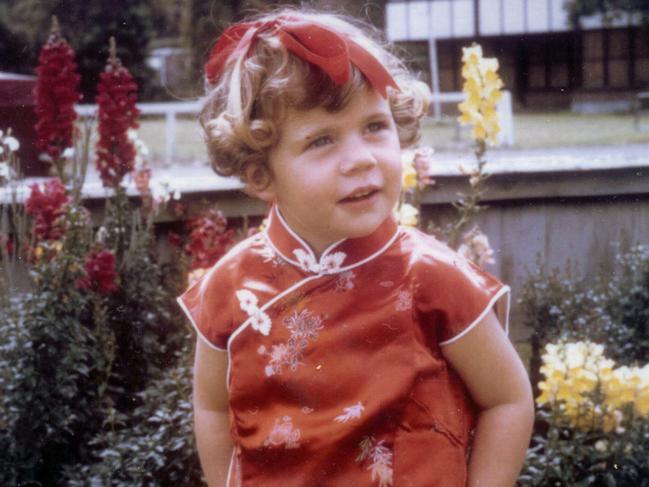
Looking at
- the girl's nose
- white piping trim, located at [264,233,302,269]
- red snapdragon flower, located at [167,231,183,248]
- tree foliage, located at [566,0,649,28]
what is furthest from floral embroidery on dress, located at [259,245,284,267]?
tree foliage, located at [566,0,649,28]

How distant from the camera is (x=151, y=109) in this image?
13.2 meters

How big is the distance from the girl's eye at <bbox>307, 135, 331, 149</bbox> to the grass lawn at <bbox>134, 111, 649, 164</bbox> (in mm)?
10289

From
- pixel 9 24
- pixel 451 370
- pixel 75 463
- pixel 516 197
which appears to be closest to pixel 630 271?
pixel 516 197

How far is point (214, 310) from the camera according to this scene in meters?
1.60

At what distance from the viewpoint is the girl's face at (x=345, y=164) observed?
145 cm

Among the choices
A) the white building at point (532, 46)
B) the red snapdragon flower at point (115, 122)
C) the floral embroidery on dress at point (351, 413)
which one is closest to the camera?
the floral embroidery on dress at point (351, 413)

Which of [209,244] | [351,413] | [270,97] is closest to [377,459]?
[351,413]

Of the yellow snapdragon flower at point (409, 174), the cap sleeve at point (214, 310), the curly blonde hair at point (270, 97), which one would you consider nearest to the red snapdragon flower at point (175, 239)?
the yellow snapdragon flower at point (409, 174)

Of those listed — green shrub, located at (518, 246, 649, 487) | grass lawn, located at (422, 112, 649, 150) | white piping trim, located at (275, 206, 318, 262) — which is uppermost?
white piping trim, located at (275, 206, 318, 262)

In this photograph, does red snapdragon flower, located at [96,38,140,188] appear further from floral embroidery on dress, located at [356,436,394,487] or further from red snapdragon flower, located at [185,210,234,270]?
floral embroidery on dress, located at [356,436,394,487]

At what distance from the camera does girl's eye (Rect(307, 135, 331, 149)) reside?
148 centimetres

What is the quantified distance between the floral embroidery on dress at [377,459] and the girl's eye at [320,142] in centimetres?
46

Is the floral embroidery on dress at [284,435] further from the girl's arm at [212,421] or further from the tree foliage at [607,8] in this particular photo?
the tree foliage at [607,8]

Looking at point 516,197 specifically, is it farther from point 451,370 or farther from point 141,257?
point 451,370
